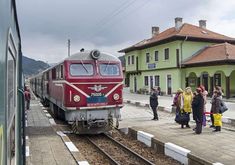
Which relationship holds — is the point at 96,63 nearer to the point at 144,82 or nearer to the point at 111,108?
the point at 111,108

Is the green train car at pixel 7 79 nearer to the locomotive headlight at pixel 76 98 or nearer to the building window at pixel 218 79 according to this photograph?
the locomotive headlight at pixel 76 98

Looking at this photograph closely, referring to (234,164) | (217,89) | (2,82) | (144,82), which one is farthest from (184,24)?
(2,82)

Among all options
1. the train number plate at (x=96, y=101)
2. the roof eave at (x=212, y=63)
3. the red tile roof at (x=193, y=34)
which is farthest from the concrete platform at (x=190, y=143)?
the red tile roof at (x=193, y=34)

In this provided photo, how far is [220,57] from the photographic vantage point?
29.3 m

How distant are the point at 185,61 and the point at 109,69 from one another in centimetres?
2276

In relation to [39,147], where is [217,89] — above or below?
above

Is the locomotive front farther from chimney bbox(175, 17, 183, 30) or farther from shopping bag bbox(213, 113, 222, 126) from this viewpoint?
chimney bbox(175, 17, 183, 30)

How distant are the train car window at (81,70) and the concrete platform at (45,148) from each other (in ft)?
Answer: 7.63

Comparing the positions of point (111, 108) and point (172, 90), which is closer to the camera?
point (111, 108)

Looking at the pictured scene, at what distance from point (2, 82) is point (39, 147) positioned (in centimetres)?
867

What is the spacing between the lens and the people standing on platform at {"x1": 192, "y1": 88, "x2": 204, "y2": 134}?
38.1ft

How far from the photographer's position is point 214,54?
31375 mm

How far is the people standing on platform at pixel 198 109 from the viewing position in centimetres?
1160

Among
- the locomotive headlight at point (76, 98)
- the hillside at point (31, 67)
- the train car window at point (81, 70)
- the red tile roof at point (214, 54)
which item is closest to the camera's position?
the locomotive headlight at point (76, 98)
